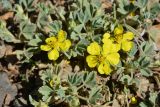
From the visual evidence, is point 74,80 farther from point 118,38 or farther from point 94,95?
point 118,38

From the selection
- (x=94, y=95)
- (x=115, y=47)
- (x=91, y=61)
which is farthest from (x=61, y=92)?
(x=115, y=47)

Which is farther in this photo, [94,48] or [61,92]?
[94,48]

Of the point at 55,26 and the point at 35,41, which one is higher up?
the point at 55,26

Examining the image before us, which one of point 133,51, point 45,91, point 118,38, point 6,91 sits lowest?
point 6,91

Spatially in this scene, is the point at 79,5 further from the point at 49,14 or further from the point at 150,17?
the point at 150,17

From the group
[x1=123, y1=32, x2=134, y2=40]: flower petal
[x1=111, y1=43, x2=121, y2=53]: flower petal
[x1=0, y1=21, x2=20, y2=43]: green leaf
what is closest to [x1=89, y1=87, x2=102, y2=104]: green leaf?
[x1=111, y1=43, x2=121, y2=53]: flower petal

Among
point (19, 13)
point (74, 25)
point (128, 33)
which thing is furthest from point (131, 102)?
point (19, 13)

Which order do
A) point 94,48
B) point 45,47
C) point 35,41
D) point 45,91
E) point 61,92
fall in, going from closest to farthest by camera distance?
point 61,92, point 45,91, point 94,48, point 45,47, point 35,41
